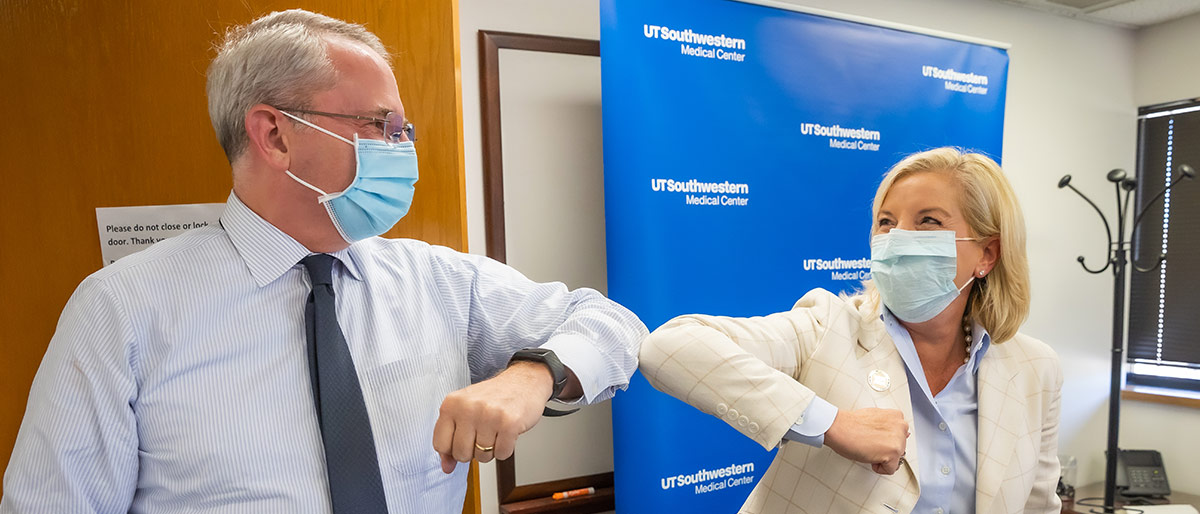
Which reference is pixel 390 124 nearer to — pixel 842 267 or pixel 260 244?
pixel 260 244

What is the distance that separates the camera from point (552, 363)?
1027 millimetres

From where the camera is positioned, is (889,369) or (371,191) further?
(889,369)

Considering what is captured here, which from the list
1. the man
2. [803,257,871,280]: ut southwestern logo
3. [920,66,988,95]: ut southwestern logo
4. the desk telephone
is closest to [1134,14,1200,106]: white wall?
[920,66,988,95]: ut southwestern logo

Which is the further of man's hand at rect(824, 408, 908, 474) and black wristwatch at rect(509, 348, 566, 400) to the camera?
man's hand at rect(824, 408, 908, 474)

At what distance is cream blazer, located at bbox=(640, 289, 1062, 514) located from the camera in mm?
1344

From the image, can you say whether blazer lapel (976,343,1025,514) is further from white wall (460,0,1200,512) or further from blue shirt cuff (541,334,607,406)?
white wall (460,0,1200,512)

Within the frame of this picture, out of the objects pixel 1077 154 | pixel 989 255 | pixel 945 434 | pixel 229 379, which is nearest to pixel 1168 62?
pixel 1077 154

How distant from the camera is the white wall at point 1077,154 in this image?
148 inches

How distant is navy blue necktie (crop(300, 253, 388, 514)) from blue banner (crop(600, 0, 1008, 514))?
4.54 feet

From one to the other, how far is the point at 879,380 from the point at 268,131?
50.4 inches

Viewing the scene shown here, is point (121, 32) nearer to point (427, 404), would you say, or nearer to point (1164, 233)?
point (427, 404)

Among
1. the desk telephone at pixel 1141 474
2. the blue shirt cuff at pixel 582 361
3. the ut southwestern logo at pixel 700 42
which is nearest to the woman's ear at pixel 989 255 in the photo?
the blue shirt cuff at pixel 582 361

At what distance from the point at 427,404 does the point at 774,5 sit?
216 centimetres

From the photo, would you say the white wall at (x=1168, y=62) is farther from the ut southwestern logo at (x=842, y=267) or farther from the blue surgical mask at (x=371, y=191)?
the blue surgical mask at (x=371, y=191)
